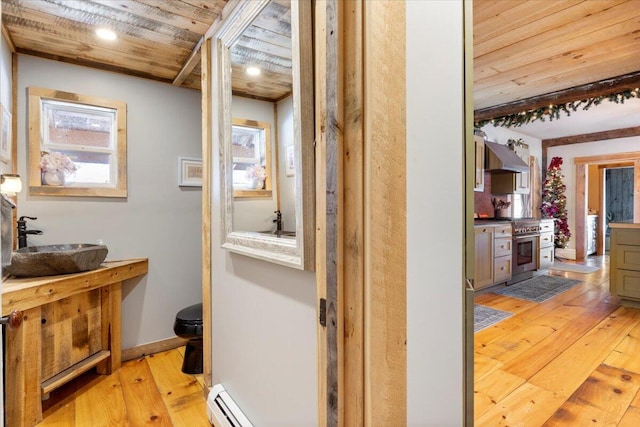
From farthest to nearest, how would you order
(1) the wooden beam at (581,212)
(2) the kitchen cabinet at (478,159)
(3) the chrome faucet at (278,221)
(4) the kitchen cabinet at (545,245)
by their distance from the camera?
(1) the wooden beam at (581,212) < (4) the kitchen cabinet at (545,245) < (2) the kitchen cabinet at (478,159) < (3) the chrome faucet at (278,221)

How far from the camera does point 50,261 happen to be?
75.7 inches

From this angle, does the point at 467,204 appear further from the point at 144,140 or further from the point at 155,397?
the point at 144,140

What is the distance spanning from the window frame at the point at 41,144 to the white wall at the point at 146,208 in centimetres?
4

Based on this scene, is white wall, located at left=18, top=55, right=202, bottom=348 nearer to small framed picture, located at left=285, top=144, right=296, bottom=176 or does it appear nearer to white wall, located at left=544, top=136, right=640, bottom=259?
small framed picture, located at left=285, top=144, right=296, bottom=176

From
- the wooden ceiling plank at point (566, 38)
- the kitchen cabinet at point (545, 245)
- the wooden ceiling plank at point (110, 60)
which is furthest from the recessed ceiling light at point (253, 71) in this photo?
the kitchen cabinet at point (545, 245)

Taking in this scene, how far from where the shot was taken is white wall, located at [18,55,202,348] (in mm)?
2338

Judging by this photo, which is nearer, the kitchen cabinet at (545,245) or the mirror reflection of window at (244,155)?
Answer: the mirror reflection of window at (244,155)

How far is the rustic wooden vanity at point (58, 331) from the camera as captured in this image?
5.71ft

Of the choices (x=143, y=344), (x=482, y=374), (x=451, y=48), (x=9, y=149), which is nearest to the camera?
(x=451, y=48)

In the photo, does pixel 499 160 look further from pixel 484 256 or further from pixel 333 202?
pixel 333 202

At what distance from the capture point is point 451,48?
1.04 meters

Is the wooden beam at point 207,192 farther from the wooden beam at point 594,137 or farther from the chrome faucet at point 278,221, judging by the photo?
the wooden beam at point 594,137

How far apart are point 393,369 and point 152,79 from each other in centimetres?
287

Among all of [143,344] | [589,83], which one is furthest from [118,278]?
[589,83]
